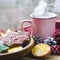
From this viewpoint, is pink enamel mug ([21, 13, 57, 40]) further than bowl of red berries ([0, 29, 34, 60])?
Yes

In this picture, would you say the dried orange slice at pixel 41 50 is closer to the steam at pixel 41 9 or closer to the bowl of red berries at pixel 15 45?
the bowl of red berries at pixel 15 45

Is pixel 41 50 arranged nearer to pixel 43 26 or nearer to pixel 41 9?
pixel 43 26

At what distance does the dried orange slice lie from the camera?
2.01 feet

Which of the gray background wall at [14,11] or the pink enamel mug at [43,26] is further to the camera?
the gray background wall at [14,11]

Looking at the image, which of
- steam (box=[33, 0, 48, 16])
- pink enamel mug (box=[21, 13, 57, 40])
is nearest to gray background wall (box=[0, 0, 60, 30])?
steam (box=[33, 0, 48, 16])

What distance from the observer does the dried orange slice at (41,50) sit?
0.61 meters

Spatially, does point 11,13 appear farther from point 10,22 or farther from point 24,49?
point 24,49

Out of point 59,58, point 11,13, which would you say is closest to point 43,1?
point 11,13

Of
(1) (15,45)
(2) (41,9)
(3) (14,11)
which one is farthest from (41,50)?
(3) (14,11)

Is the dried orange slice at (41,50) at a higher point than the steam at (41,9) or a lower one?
lower

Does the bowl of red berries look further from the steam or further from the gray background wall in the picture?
the gray background wall

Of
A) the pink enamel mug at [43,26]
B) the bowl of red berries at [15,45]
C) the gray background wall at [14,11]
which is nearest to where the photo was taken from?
the bowl of red berries at [15,45]

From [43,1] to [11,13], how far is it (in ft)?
0.63

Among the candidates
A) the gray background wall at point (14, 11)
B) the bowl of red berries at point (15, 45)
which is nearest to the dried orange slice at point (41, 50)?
the bowl of red berries at point (15, 45)
